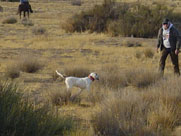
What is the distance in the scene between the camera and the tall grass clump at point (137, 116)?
8.73m

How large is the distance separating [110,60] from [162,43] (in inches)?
245

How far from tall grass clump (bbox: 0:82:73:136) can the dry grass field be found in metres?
0.40

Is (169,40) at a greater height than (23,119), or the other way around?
(23,119)

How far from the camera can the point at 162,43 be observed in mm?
15328

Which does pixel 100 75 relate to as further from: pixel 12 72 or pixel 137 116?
pixel 137 116

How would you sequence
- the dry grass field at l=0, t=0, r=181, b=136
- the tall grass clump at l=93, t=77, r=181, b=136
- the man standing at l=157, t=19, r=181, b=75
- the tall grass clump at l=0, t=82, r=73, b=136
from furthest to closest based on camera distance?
the man standing at l=157, t=19, r=181, b=75 → the dry grass field at l=0, t=0, r=181, b=136 → the tall grass clump at l=93, t=77, r=181, b=136 → the tall grass clump at l=0, t=82, r=73, b=136

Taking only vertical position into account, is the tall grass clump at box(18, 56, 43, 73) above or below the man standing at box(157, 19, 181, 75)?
below

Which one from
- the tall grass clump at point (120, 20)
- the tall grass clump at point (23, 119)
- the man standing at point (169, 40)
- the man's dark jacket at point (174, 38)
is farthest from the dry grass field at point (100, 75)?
the tall grass clump at point (120, 20)

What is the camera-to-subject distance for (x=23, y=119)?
7.34m

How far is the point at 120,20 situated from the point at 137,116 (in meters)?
22.8

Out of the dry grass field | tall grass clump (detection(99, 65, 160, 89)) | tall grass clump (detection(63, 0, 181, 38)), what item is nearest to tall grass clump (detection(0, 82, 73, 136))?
the dry grass field

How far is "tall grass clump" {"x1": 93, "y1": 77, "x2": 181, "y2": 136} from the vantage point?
8.73m

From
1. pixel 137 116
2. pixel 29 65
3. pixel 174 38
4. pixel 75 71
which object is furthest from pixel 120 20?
pixel 137 116

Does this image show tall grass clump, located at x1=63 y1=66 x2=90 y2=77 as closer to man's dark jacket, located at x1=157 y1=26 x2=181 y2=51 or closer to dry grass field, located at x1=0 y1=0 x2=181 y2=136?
dry grass field, located at x1=0 y1=0 x2=181 y2=136
